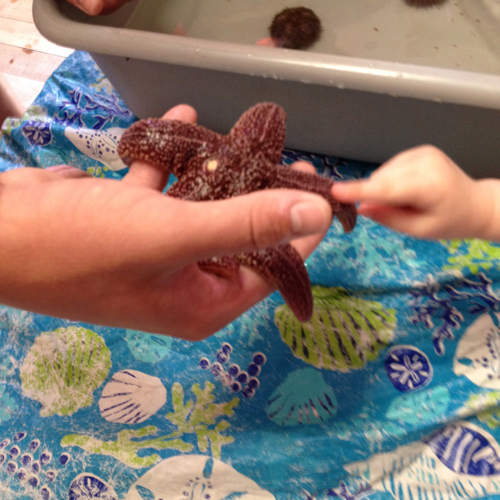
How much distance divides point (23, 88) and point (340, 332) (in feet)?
3.95

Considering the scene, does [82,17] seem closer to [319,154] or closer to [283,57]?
[283,57]

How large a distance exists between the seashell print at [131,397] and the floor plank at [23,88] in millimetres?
933

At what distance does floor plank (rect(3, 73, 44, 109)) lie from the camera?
1.14 meters

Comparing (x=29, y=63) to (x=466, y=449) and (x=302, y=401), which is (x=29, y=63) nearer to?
(x=302, y=401)

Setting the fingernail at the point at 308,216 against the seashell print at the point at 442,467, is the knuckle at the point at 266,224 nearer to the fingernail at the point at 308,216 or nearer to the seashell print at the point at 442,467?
the fingernail at the point at 308,216

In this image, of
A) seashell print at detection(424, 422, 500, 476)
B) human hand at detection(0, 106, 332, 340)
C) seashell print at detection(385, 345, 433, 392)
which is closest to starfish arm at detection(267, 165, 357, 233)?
human hand at detection(0, 106, 332, 340)

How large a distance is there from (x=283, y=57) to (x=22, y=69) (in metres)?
1.02

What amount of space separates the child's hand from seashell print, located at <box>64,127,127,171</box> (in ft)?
2.11

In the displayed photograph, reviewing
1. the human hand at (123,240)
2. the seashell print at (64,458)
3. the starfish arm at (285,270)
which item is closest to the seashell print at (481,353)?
the starfish arm at (285,270)

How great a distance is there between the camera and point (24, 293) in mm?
407

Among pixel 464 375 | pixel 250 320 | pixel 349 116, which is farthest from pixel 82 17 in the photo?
pixel 464 375

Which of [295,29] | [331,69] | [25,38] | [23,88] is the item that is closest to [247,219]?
[331,69]

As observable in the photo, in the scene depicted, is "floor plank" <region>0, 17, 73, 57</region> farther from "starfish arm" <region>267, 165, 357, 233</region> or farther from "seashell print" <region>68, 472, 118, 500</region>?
"seashell print" <region>68, 472, 118, 500</region>

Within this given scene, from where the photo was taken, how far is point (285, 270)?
1.58 ft
